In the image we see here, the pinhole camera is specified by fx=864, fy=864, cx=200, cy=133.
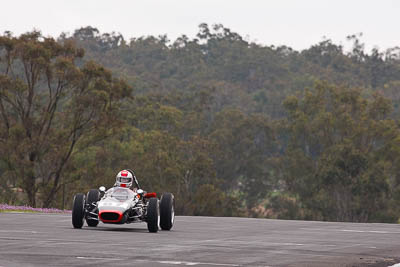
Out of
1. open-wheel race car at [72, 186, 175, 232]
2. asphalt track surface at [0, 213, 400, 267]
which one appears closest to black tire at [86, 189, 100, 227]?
open-wheel race car at [72, 186, 175, 232]

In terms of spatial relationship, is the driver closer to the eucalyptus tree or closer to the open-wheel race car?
the open-wheel race car

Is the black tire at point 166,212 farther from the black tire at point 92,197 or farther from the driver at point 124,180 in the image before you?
the black tire at point 92,197

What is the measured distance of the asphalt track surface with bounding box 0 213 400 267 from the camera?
11.9 meters

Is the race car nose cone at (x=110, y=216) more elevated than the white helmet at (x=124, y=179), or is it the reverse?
the white helmet at (x=124, y=179)

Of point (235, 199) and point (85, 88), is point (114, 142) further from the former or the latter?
point (85, 88)

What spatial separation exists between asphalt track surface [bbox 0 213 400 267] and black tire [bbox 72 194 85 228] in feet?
→ 0.69

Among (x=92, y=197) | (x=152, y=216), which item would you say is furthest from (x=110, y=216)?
(x=92, y=197)

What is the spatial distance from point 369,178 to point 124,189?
6245cm

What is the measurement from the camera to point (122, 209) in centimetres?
1853

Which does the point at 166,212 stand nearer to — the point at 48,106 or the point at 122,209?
the point at 122,209

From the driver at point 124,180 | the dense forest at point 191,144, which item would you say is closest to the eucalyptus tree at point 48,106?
the dense forest at point 191,144

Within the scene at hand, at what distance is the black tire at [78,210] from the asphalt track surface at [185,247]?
0.21 metres

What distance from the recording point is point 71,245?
46.0ft

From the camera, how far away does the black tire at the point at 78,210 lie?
19125mm
